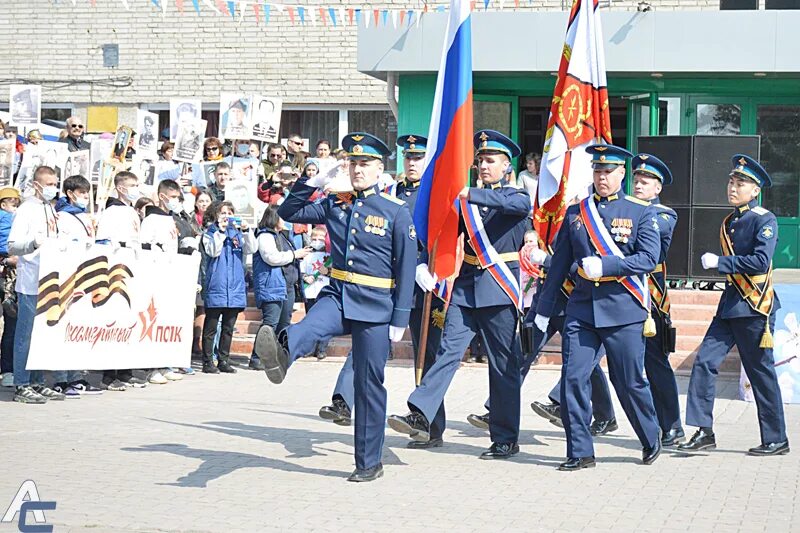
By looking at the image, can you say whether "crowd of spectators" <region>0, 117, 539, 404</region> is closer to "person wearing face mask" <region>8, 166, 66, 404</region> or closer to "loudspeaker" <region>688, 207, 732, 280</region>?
"person wearing face mask" <region>8, 166, 66, 404</region>

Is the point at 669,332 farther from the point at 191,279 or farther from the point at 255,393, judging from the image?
the point at 191,279

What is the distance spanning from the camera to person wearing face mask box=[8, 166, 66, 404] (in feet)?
36.9

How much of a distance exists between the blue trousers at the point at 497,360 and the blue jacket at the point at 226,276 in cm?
492

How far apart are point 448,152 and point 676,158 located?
21.1 ft

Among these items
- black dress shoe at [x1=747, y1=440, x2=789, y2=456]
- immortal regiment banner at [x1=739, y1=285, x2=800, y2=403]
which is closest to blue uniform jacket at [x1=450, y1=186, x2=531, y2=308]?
black dress shoe at [x1=747, y1=440, x2=789, y2=456]

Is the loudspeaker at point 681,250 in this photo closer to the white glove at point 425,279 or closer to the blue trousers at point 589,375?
the blue trousers at point 589,375

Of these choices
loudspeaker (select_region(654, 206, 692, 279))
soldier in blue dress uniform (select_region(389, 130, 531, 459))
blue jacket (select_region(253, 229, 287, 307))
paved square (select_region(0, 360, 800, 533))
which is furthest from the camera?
loudspeaker (select_region(654, 206, 692, 279))

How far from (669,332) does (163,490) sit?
146 inches

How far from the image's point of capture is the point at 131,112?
25.5 metres

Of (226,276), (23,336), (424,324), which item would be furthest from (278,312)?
(424,324)

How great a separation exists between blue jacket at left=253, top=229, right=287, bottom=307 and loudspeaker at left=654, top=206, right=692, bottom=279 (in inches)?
170

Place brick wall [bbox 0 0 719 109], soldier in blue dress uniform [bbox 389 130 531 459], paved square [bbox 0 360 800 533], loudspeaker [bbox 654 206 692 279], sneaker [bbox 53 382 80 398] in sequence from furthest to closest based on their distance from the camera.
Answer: brick wall [bbox 0 0 719 109] < loudspeaker [bbox 654 206 692 279] < sneaker [bbox 53 382 80 398] < soldier in blue dress uniform [bbox 389 130 531 459] < paved square [bbox 0 360 800 533]

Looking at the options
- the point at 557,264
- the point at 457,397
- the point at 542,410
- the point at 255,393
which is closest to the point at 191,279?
the point at 255,393

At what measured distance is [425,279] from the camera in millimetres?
8773
